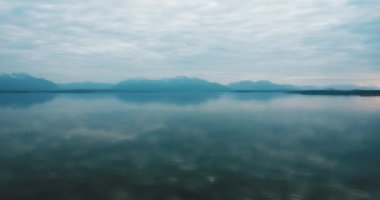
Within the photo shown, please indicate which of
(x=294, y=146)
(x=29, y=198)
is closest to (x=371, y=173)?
(x=294, y=146)

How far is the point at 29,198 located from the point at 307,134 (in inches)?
1289

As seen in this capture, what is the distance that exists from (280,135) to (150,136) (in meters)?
15.8

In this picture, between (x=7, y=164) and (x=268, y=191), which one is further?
(x=7, y=164)

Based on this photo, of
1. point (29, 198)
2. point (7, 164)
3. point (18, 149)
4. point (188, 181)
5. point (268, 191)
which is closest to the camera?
point (29, 198)

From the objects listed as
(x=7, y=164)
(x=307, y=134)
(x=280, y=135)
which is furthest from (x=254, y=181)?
(x=307, y=134)

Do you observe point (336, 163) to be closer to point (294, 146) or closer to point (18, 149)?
point (294, 146)

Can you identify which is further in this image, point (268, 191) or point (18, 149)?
point (18, 149)

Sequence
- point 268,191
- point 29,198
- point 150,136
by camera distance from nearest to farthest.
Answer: point 29,198 → point 268,191 → point 150,136

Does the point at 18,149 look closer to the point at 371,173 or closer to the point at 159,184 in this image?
the point at 159,184

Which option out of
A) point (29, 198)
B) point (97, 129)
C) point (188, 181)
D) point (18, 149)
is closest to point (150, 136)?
point (97, 129)

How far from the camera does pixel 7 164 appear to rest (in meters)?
23.2

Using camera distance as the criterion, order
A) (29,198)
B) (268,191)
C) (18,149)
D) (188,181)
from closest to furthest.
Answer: (29,198) < (268,191) < (188,181) < (18,149)

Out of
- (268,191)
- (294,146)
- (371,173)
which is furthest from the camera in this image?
(294,146)

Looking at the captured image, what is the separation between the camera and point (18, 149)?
2878 cm
